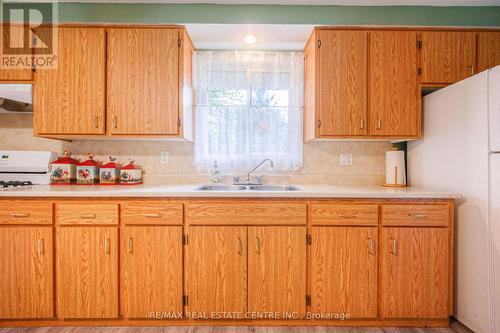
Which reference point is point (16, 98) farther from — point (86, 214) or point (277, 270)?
point (277, 270)

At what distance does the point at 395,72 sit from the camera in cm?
219

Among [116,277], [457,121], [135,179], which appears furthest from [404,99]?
[116,277]

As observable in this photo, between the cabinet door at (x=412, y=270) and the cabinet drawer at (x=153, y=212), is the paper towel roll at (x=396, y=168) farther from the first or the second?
the cabinet drawer at (x=153, y=212)

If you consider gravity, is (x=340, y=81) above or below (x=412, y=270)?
above

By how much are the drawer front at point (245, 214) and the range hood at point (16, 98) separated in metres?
1.64

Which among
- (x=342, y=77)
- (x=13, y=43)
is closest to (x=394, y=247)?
(x=342, y=77)

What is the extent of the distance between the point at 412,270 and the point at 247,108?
73.7 inches

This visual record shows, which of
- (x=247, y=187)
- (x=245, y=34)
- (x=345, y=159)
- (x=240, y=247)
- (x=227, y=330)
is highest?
(x=245, y=34)

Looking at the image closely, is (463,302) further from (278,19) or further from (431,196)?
(278,19)

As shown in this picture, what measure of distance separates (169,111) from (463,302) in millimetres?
2582

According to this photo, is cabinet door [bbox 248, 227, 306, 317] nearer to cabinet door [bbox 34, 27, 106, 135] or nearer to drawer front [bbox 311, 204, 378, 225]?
drawer front [bbox 311, 204, 378, 225]

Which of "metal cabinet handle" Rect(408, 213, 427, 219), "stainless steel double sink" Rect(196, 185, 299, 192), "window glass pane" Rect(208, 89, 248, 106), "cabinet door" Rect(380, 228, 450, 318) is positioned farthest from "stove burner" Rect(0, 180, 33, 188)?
"metal cabinet handle" Rect(408, 213, 427, 219)

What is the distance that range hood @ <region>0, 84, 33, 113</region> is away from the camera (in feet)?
6.98

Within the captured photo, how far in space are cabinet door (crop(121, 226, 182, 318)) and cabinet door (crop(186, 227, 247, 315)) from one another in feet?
0.32
